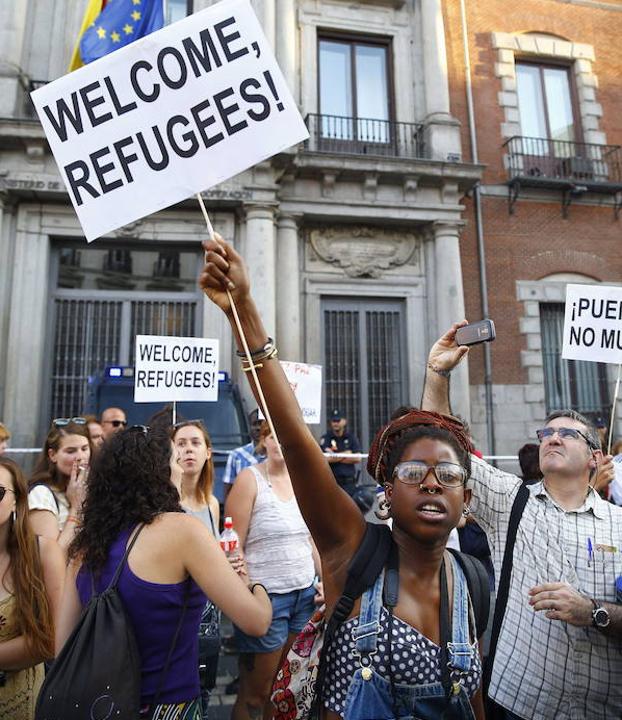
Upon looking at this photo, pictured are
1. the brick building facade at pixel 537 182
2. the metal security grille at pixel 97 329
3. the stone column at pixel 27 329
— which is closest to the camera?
the stone column at pixel 27 329

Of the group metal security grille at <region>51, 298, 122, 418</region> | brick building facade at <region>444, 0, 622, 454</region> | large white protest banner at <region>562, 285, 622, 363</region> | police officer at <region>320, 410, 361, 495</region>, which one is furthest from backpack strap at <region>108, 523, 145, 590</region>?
brick building facade at <region>444, 0, 622, 454</region>

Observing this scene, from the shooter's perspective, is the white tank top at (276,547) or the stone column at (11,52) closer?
the white tank top at (276,547)

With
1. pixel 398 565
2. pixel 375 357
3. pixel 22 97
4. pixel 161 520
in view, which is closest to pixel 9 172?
pixel 22 97

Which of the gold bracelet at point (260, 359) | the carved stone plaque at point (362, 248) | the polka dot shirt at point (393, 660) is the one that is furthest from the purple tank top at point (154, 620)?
the carved stone plaque at point (362, 248)

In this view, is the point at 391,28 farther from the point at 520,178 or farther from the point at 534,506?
the point at 534,506

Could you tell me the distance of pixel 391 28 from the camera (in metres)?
13.2

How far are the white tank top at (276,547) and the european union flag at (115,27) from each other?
7044 mm

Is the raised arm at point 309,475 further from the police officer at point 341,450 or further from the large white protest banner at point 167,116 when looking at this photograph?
the police officer at point 341,450

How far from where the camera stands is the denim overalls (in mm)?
1562

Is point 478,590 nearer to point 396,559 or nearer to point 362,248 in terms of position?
Result: point 396,559

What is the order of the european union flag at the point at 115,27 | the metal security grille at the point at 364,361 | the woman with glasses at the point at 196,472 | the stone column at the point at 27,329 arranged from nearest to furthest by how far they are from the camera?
the woman with glasses at the point at 196,472
the european union flag at the point at 115,27
the stone column at the point at 27,329
the metal security grille at the point at 364,361

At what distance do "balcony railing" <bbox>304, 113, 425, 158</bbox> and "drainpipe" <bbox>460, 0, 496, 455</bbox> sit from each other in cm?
151

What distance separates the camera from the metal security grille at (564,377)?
12.8m

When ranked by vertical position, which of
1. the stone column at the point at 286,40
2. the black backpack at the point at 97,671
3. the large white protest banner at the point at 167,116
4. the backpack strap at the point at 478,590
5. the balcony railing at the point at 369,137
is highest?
the stone column at the point at 286,40
